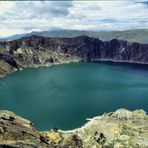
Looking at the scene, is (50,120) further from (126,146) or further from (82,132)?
(126,146)

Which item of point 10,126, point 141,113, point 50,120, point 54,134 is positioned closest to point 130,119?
point 141,113

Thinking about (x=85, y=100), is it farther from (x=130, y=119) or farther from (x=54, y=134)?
(x=54, y=134)

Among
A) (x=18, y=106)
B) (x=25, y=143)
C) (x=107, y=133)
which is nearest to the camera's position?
(x=25, y=143)

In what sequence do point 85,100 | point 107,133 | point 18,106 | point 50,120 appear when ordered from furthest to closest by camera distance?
1. point 85,100
2. point 18,106
3. point 50,120
4. point 107,133

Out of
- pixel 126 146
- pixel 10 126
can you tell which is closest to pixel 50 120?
pixel 126 146

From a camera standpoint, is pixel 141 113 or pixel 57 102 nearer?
pixel 141 113

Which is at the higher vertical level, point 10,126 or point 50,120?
point 10,126
